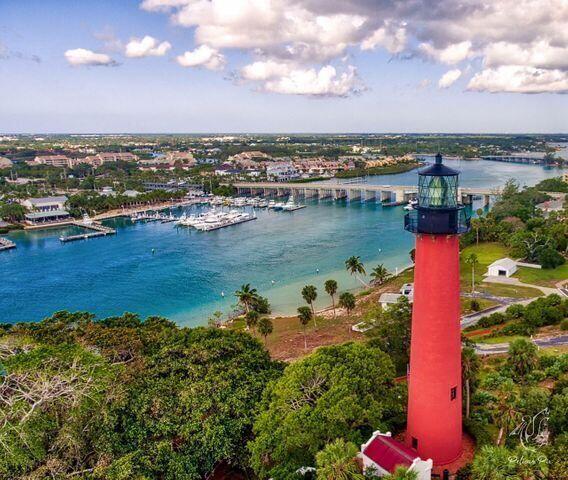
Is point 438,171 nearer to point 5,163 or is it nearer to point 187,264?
point 187,264

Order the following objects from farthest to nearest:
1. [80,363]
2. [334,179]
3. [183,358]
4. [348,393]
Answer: [334,179] → [183,358] → [80,363] → [348,393]

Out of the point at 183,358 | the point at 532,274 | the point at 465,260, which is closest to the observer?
the point at 183,358

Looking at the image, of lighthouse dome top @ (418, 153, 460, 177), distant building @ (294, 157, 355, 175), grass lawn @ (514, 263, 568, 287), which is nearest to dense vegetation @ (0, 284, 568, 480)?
lighthouse dome top @ (418, 153, 460, 177)

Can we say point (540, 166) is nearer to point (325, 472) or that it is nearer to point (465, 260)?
point (465, 260)

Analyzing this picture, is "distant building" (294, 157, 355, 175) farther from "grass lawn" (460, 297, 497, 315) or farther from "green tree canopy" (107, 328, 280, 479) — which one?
"green tree canopy" (107, 328, 280, 479)

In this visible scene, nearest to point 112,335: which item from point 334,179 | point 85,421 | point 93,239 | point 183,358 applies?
point 183,358

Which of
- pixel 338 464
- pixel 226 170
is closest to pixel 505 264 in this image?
pixel 338 464
